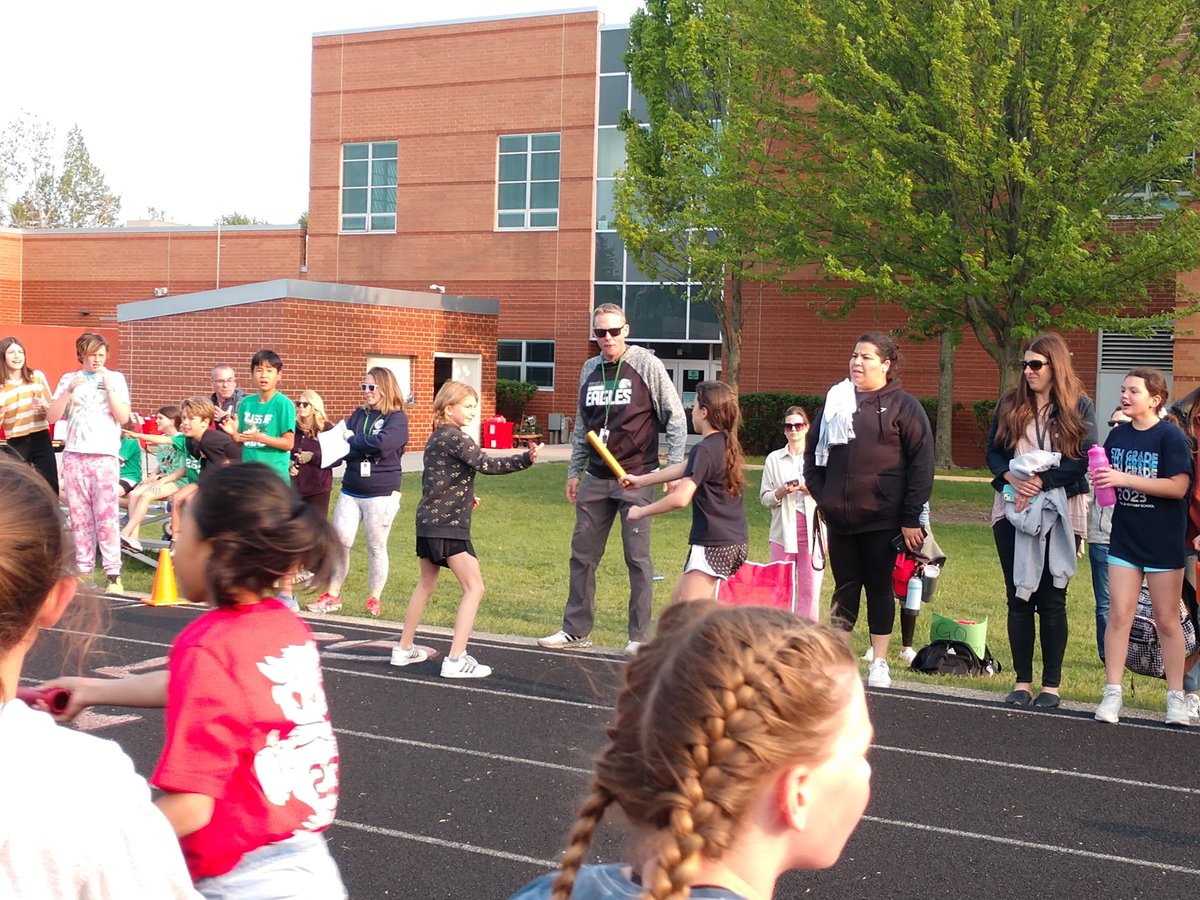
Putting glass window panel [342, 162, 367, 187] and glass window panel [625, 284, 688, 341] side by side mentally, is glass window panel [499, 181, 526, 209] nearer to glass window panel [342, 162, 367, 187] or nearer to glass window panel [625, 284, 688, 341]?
glass window panel [625, 284, 688, 341]

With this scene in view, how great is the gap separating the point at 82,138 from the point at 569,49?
52534 millimetres

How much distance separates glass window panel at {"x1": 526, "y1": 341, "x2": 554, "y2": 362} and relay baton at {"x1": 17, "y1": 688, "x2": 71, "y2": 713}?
3551 centimetres

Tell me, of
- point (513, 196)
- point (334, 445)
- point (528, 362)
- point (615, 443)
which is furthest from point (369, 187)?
point (615, 443)

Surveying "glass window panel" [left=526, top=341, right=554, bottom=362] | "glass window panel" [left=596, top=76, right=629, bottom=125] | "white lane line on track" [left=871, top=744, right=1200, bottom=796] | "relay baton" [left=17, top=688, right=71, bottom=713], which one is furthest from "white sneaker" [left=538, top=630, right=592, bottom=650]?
"glass window panel" [left=596, top=76, right=629, bottom=125]

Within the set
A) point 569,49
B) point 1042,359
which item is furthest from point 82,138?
point 1042,359

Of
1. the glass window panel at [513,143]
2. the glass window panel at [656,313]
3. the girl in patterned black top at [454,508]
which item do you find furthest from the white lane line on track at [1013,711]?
the glass window panel at [513,143]

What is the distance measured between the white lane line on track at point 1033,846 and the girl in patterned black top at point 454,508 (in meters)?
3.17

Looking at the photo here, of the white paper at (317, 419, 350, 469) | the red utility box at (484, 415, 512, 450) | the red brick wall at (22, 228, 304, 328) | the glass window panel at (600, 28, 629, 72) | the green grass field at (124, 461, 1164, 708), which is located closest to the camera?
the green grass field at (124, 461, 1164, 708)

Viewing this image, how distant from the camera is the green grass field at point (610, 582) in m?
9.32

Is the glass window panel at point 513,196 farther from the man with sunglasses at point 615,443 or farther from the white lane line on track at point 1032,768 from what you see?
the white lane line on track at point 1032,768

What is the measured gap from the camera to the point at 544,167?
3766 centimetres

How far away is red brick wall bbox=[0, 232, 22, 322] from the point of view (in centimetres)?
4297

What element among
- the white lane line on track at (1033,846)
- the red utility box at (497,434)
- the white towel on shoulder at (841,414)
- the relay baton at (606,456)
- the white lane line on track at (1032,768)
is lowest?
the white lane line on track at (1032,768)

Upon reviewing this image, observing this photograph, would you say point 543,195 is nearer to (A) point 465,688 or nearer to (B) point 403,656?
(B) point 403,656
